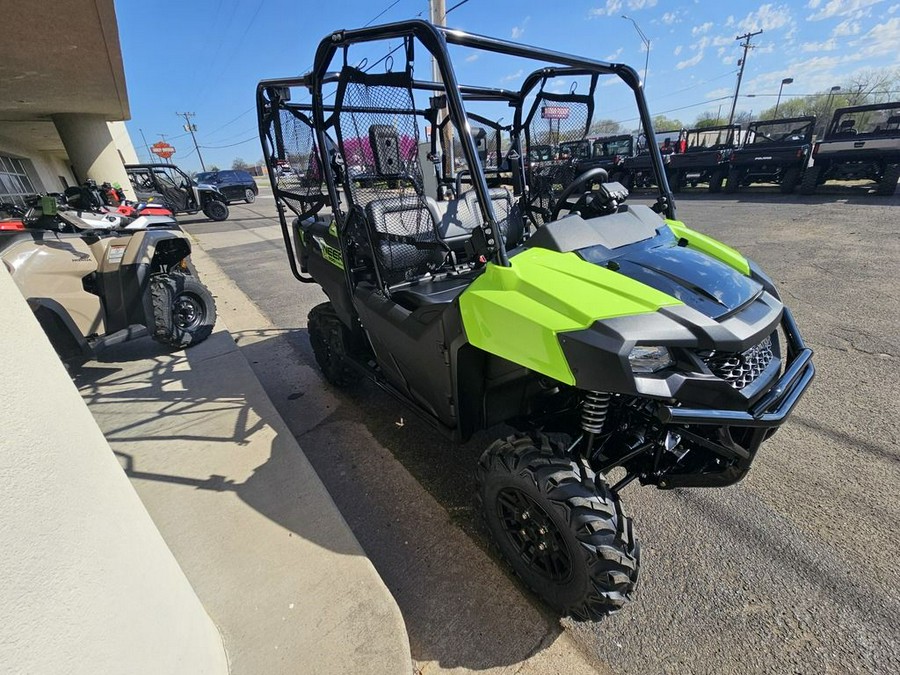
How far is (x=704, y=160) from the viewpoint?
1400cm

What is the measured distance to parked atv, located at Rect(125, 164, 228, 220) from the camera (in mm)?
14203

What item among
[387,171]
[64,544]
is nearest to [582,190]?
[387,171]

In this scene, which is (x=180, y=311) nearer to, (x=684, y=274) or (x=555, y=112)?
(x=555, y=112)

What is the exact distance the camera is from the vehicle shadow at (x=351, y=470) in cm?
175

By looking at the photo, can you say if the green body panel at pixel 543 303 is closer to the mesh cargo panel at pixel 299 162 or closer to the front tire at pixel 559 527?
the front tire at pixel 559 527

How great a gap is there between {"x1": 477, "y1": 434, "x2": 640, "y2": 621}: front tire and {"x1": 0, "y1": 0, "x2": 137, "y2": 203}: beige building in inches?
253

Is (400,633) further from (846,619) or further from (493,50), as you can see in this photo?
(493,50)

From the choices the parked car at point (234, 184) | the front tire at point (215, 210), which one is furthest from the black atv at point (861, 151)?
the parked car at point (234, 184)

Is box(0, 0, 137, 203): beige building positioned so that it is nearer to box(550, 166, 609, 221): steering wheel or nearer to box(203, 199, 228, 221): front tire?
box(203, 199, 228, 221): front tire

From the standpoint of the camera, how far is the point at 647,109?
98.7 inches

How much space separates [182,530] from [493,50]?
281cm

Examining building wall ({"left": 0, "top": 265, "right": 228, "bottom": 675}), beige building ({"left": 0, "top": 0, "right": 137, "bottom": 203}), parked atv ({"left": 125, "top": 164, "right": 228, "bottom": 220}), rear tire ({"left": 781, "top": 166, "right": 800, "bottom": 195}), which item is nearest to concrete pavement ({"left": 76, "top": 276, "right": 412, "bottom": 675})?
building wall ({"left": 0, "top": 265, "right": 228, "bottom": 675})

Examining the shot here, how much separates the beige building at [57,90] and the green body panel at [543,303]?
598 cm

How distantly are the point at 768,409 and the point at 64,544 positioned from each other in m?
2.08
